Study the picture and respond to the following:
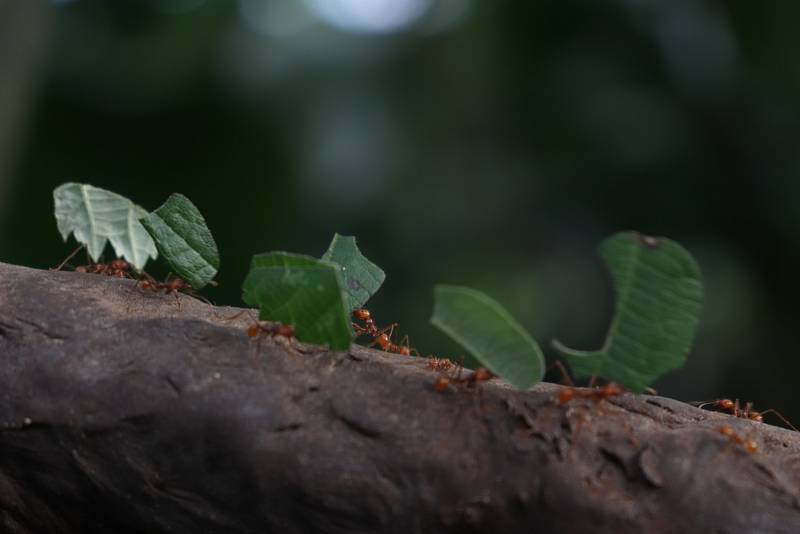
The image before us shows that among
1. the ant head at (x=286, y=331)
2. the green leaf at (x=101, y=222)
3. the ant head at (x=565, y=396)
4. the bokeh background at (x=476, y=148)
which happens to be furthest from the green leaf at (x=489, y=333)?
the bokeh background at (x=476, y=148)

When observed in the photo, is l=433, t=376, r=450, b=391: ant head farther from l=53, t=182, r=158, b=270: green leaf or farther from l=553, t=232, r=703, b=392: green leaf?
l=53, t=182, r=158, b=270: green leaf

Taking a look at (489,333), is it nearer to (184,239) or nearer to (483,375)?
(483,375)

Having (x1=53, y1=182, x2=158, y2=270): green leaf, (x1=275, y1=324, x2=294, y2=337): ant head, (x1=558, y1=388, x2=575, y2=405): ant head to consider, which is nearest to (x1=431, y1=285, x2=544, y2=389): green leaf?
(x1=558, y1=388, x2=575, y2=405): ant head

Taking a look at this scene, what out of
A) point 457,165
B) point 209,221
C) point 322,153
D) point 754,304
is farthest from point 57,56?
point 754,304

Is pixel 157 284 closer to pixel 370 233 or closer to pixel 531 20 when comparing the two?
pixel 370 233

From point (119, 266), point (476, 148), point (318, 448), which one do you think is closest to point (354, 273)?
point (318, 448)
